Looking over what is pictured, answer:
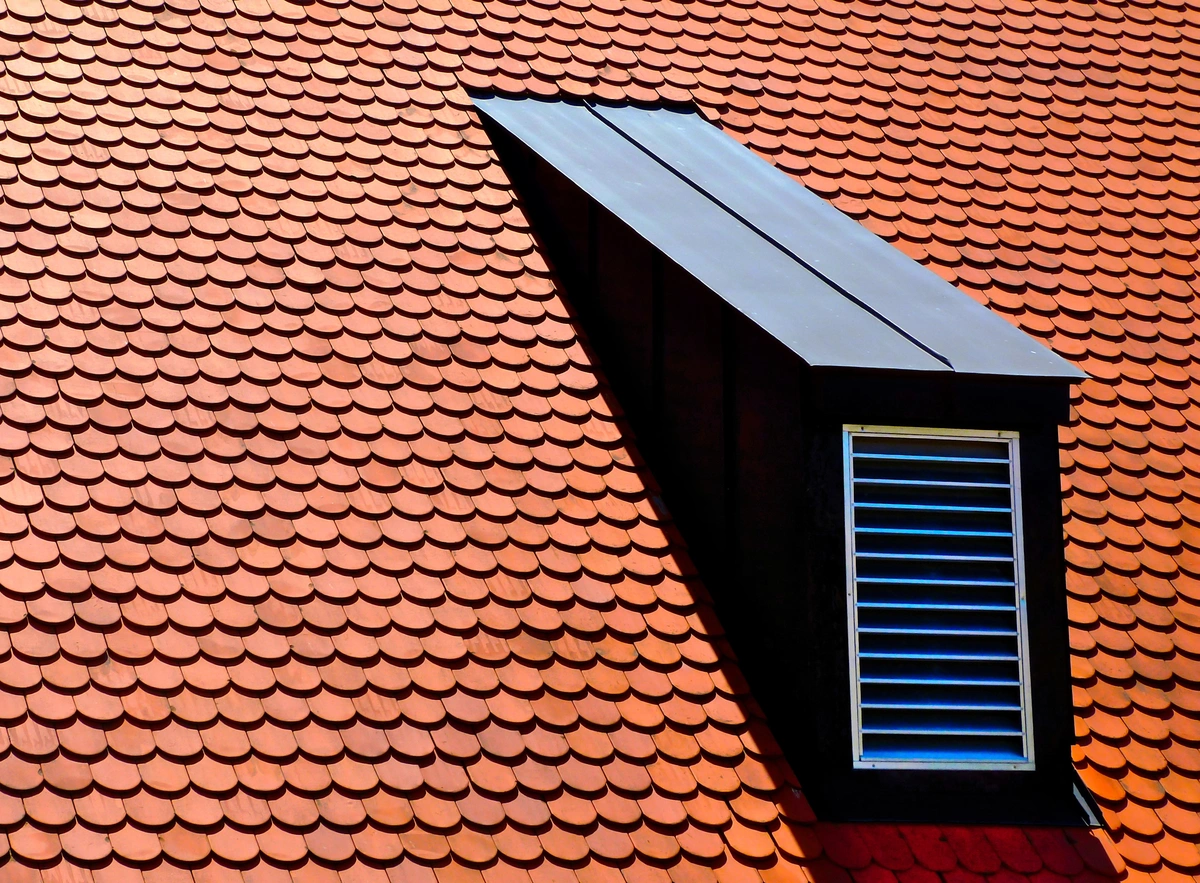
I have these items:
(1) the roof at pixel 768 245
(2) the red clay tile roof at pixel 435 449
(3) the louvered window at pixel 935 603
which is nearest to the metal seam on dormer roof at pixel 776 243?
(1) the roof at pixel 768 245

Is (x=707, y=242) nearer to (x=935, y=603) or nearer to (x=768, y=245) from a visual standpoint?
(x=768, y=245)

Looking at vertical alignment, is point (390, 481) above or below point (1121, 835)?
above

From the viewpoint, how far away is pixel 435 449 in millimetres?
6863

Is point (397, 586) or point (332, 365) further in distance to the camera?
point (332, 365)

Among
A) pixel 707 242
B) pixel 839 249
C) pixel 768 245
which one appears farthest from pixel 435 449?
pixel 839 249

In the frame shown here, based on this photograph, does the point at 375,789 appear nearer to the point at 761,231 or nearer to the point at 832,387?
the point at 832,387

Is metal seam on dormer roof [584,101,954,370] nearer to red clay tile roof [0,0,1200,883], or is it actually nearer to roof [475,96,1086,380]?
roof [475,96,1086,380]

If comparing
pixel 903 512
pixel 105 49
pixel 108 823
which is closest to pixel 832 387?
pixel 903 512

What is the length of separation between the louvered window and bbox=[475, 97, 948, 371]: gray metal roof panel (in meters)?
0.37

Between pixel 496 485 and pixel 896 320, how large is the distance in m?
1.89

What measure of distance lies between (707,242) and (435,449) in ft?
5.26

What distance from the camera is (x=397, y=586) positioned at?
634 cm

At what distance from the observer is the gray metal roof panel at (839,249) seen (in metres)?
6.65

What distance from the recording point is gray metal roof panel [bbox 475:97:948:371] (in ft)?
21.2
